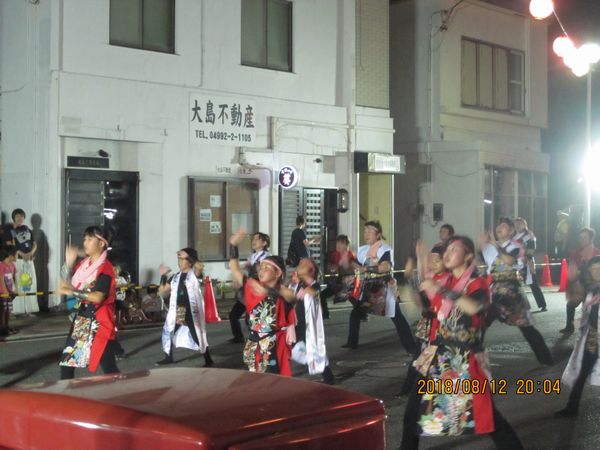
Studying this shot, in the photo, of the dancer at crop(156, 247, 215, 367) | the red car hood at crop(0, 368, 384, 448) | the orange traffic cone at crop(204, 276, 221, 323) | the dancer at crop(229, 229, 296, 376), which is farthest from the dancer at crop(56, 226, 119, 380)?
the orange traffic cone at crop(204, 276, 221, 323)

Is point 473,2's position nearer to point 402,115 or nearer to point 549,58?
point 402,115

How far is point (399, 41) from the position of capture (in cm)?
2664

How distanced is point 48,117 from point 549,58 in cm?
2032

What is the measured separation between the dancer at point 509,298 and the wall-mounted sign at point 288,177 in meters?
8.43

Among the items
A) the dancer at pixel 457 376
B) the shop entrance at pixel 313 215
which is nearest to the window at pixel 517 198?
the shop entrance at pixel 313 215

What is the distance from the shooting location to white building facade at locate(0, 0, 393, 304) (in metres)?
17.1

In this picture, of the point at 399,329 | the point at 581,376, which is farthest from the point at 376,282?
the point at 581,376

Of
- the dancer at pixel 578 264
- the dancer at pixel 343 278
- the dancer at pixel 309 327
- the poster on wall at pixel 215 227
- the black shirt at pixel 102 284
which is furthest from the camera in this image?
the poster on wall at pixel 215 227

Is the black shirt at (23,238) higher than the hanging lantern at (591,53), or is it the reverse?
the hanging lantern at (591,53)

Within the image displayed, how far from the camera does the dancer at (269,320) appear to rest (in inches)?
307

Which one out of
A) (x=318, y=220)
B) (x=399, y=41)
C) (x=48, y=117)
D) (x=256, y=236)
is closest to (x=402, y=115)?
(x=399, y=41)

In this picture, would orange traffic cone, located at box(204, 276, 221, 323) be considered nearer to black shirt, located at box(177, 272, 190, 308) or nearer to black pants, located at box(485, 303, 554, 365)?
black shirt, located at box(177, 272, 190, 308)

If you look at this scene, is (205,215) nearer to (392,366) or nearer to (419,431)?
(392,366)

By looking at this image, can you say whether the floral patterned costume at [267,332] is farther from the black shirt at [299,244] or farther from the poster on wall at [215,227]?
the poster on wall at [215,227]
